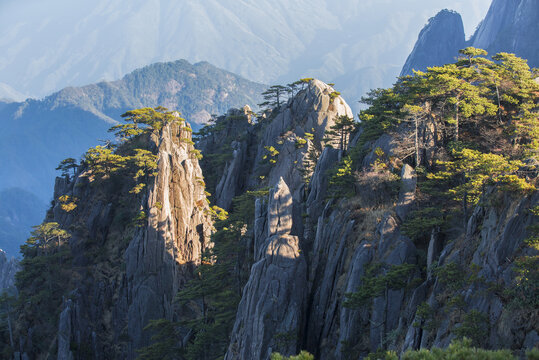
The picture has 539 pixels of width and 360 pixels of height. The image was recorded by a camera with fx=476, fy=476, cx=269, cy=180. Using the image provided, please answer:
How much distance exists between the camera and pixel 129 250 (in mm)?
53344

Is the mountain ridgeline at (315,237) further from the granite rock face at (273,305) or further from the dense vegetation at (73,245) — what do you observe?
the dense vegetation at (73,245)

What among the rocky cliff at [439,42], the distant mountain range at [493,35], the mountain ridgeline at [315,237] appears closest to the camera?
the mountain ridgeline at [315,237]

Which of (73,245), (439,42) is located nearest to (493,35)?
(439,42)

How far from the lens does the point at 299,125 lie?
223 feet

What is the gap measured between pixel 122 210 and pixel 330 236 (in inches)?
1358

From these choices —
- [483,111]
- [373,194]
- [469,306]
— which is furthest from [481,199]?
[483,111]

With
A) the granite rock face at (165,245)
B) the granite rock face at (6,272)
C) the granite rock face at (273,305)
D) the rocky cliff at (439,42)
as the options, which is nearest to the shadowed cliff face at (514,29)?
the rocky cliff at (439,42)

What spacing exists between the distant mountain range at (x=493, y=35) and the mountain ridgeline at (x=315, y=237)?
74414 mm

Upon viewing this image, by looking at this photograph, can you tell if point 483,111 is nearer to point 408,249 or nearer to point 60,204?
point 408,249

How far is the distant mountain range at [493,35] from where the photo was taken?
120 metres

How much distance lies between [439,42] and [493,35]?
30393 millimetres

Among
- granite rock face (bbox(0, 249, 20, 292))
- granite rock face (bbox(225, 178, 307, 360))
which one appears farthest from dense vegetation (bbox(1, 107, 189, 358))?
granite rock face (bbox(0, 249, 20, 292))

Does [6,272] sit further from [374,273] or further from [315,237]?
[374,273]

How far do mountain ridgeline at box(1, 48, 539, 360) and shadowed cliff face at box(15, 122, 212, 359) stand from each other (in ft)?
0.61
